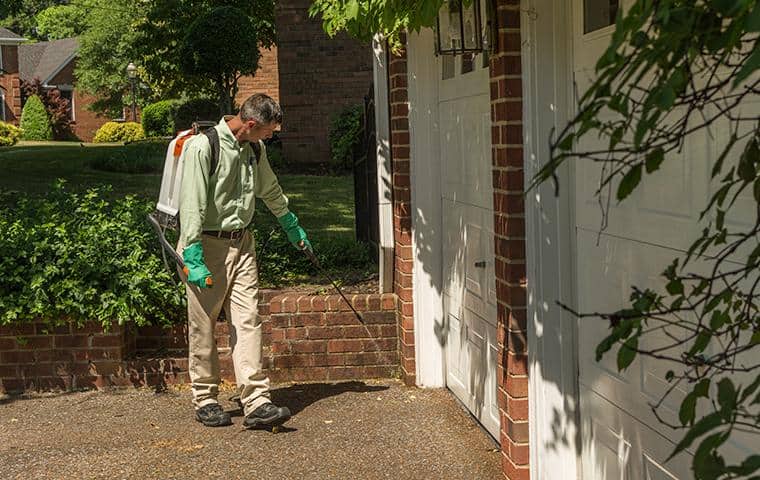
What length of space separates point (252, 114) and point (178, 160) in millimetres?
523

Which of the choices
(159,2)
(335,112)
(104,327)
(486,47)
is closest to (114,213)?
(104,327)

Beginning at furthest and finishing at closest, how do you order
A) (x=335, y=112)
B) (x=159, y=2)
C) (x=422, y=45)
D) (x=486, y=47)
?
(x=159, y=2), (x=335, y=112), (x=422, y=45), (x=486, y=47)

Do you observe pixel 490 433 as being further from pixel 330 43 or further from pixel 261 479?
pixel 330 43

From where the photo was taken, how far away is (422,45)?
7.75m

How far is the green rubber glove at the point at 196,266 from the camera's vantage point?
6739mm

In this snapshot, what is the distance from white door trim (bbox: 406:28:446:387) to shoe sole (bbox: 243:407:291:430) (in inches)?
50.8

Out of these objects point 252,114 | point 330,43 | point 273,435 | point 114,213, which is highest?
point 330,43

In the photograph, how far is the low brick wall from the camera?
8266mm

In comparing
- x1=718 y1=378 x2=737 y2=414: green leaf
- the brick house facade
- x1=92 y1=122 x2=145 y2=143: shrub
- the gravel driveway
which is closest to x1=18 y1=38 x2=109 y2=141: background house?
x1=92 y1=122 x2=145 y2=143: shrub

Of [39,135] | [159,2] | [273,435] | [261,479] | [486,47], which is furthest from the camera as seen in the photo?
[39,135]

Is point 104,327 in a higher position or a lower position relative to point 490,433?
higher

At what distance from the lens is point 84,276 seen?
817 cm

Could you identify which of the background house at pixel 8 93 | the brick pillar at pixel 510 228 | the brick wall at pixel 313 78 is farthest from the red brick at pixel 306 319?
the background house at pixel 8 93

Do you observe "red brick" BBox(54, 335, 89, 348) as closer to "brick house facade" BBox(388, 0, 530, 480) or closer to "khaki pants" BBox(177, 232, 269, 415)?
"khaki pants" BBox(177, 232, 269, 415)
